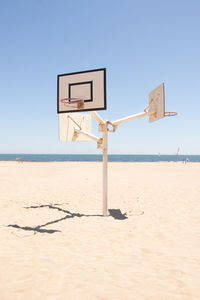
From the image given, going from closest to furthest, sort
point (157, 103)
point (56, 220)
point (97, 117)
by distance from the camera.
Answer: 1. point (56, 220)
2. point (97, 117)
3. point (157, 103)

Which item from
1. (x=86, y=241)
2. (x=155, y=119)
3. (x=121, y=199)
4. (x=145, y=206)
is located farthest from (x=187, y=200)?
(x=86, y=241)

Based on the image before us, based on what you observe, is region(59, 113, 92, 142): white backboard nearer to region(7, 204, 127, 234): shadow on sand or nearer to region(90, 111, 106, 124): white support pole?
region(90, 111, 106, 124): white support pole

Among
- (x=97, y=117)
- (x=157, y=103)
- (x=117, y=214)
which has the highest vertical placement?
(x=157, y=103)

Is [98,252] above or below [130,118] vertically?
below

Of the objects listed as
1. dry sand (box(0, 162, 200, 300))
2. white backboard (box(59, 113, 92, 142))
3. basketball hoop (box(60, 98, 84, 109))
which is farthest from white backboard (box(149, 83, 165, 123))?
white backboard (box(59, 113, 92, 142))

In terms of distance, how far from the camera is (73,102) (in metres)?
6.73

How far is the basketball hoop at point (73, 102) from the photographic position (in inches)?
260

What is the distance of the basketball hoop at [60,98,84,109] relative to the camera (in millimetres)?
6614

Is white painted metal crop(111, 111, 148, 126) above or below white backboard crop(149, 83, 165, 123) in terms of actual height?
below

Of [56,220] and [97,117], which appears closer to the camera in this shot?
[56,220]

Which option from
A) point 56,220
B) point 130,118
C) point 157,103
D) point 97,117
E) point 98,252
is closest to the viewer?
point 98,252

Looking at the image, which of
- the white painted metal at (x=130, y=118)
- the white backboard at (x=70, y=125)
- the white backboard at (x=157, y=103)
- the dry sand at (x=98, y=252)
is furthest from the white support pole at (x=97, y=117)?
the dry sand at (x=98, y=252)

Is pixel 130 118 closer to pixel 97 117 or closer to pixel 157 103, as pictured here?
pixel 157 103

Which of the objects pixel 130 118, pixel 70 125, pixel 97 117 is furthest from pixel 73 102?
pixel 70 125
